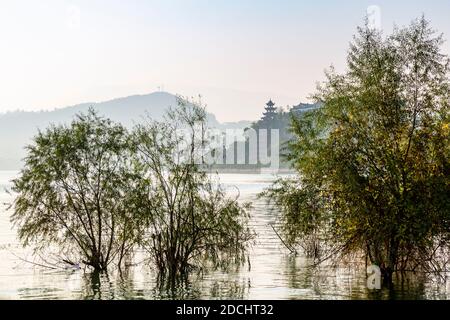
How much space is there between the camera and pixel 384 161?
2712 cm

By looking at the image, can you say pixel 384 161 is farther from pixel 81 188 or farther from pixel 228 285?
pixel 81 188

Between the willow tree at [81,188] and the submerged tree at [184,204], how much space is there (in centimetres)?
160

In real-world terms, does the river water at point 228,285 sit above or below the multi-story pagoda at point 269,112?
below

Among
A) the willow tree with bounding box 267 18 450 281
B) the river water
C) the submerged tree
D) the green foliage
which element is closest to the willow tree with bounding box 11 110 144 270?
the green foliage

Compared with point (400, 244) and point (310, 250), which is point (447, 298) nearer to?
point (400, 244)

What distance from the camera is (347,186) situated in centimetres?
2653

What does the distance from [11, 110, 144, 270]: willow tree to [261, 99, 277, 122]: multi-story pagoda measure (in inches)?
4474

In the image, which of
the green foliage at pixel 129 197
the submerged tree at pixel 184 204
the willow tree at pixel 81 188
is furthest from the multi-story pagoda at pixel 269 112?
the submerged tree at pixel 184 204

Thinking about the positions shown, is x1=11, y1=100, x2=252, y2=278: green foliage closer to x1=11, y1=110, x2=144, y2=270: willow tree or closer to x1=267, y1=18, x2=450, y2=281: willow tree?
x1=11, y1=110, x2=144, y2=270: willow tree

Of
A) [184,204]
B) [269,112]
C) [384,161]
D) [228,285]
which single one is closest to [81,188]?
[184,204]

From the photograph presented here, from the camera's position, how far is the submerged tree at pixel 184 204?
28703mm

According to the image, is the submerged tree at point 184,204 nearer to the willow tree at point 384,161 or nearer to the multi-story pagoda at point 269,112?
the willow tree at point 384,161
